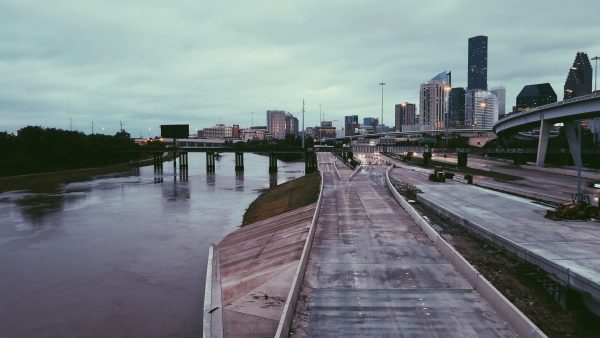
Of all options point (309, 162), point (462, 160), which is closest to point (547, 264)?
point (462, 160)

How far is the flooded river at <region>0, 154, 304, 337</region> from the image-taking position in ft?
70.0

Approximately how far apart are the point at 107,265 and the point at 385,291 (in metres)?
22.4

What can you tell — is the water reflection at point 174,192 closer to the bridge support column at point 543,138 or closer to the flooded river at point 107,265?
the flooded river at point 107,265

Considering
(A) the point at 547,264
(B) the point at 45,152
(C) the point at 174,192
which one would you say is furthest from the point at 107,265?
(B) the point at 45,152

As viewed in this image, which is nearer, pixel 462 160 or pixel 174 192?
pixel 174 192

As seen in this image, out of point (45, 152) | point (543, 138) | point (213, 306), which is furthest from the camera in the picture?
point (45, 152)

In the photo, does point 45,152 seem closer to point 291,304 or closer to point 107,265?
point 107,265

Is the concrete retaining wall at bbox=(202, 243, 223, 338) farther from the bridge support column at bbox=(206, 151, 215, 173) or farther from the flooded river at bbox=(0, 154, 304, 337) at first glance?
the bridge support column at bbox=(206, 151, 215, 173)

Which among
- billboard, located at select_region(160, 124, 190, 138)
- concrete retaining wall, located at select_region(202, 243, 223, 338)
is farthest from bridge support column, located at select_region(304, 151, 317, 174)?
concrete retaining wall, located at select_region(202, 243, 223, 338)

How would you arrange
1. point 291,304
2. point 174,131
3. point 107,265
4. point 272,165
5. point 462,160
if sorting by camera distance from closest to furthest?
1. point 291,304
2. point 107,265
3. point 462,160
4. point 272,165
5. point 174,131

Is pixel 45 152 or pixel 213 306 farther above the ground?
pixel 45 152

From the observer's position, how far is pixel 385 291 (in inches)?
721

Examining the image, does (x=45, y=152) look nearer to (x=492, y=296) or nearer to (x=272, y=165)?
(x=272, y=165)

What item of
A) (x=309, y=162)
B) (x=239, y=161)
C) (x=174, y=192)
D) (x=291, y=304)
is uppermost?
(x=309, y=162)
